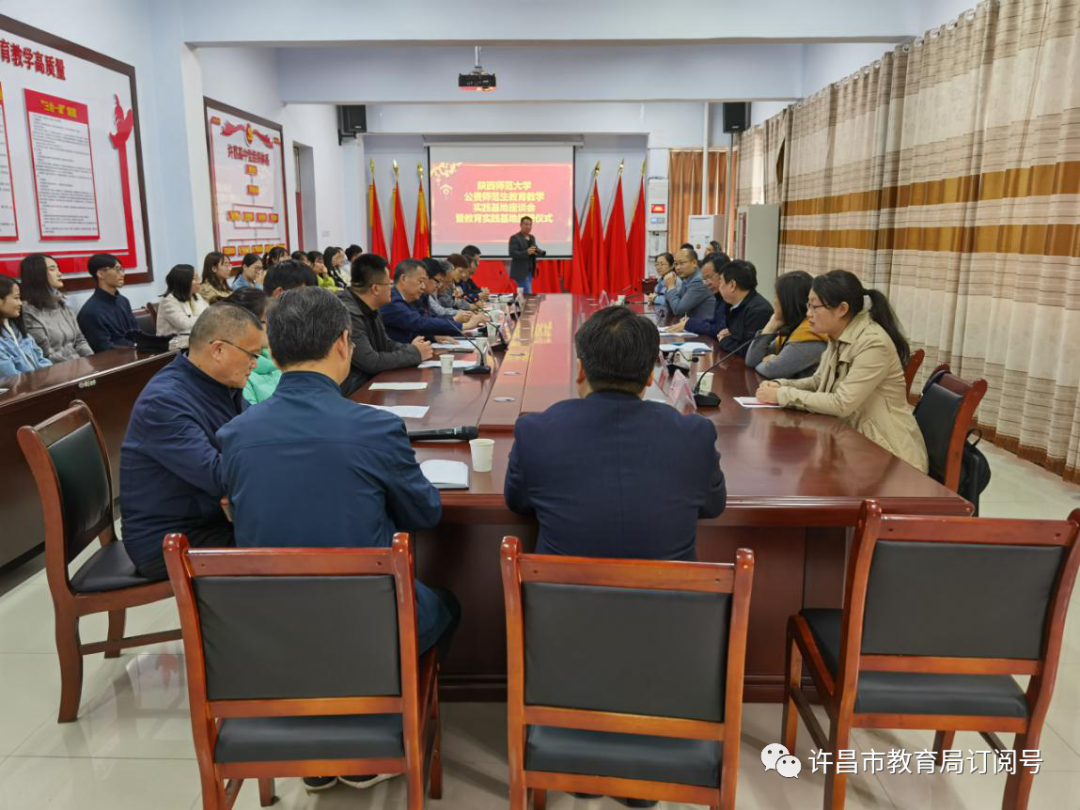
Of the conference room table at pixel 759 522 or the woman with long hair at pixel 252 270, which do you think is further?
the woman with long hair at pixel 252 270

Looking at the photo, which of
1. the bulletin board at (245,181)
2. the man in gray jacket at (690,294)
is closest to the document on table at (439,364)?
the man in gray jacket at (690,294)

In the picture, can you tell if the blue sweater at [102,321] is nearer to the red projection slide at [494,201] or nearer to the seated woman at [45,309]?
the seated woman at [45,309]

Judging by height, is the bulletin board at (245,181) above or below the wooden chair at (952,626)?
above

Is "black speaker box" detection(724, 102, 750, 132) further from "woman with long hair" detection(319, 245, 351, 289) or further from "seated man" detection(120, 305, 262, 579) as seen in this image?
"seated man" detection(120, 305, 262, 579)

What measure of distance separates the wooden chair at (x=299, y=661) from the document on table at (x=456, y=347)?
2837mm

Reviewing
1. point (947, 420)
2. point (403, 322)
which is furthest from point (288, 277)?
point (947, 420)

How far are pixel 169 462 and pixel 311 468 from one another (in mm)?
702

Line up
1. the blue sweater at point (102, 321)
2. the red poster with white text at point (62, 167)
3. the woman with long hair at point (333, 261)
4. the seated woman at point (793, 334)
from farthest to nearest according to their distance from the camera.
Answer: the woman with long hair at point (333, 261) < the blue sweater at point (102, 321) < the red poster with white text at point (62, 167) < the seated woman at point (793, 334)

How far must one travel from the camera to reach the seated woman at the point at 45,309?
13.4 feet

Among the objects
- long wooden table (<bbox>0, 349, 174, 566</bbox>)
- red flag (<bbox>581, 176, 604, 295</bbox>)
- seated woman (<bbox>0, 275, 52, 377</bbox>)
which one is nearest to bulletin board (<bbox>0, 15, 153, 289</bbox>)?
seated woman (<bbox>0, 275, 52, 377</bbox>)

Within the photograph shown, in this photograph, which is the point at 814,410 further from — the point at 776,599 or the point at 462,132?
the point at 462,132

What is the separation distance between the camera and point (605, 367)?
154cm

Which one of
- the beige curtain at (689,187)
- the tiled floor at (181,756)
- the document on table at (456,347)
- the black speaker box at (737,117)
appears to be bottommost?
the tiled floor at (181,756)

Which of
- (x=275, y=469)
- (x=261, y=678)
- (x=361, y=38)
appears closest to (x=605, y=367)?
(x=275, y=469)
